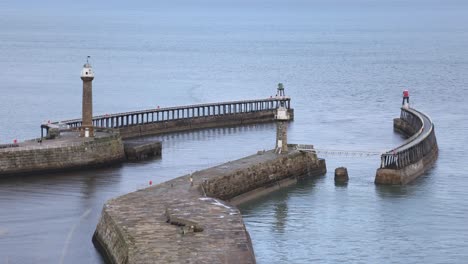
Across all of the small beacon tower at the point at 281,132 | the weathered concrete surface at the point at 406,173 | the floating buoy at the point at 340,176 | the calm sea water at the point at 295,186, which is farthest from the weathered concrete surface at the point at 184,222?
the weathered concrete surface at the point at 406,173

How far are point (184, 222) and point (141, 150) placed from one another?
3050cm

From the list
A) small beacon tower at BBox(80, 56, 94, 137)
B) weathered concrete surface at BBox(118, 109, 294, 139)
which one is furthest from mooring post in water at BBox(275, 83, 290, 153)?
weathered concrete surface at BBox(118, 109, 294, 139)

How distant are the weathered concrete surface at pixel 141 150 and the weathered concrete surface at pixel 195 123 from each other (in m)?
7.42

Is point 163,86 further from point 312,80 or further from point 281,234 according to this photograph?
point 281,234

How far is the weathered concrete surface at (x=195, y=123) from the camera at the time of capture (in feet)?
284

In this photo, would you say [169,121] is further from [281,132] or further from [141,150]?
[281,132]

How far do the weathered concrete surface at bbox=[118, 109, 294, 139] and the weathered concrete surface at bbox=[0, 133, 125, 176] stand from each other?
11.5 metres

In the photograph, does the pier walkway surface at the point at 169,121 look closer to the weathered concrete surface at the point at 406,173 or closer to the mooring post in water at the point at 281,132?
the mooring post in water at the point at 281,132

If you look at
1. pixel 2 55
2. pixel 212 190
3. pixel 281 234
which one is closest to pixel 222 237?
pixel 281 234

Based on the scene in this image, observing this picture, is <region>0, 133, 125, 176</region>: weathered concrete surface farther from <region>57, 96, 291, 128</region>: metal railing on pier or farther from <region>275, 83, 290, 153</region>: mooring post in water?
<region>275, 83, 290, 153</region>: mooring post in water

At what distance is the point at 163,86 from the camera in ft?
463

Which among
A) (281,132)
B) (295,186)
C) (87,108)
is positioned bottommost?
(295,186)

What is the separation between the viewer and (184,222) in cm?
4491

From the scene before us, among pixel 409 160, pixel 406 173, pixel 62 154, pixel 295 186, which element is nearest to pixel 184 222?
pixel 295 186
